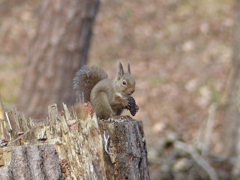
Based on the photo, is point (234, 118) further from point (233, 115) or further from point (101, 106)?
point (101, 106)

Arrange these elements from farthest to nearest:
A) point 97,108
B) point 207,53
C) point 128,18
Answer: point 128,18 → point 207,53 → point 97,108

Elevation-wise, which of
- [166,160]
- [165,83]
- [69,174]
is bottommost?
[69,174]

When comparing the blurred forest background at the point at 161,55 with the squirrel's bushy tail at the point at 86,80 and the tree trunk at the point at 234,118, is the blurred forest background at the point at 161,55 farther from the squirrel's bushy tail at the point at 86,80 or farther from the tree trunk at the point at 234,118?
the squirrel's bushy tail at the point at 86,80

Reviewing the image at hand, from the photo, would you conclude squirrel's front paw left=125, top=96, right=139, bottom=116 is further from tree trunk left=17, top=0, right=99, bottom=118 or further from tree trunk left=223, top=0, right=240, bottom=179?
tree trunk left=223, top=0, right=240, bottom=179

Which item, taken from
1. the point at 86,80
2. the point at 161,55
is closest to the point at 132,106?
the point at 86,80

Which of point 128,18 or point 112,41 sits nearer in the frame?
point 112,41

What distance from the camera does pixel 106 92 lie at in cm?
211

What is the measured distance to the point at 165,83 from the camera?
6.39m

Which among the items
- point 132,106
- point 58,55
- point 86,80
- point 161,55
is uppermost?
point 161,55

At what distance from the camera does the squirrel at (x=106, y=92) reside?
81.3 inches

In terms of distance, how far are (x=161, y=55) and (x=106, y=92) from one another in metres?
5.21

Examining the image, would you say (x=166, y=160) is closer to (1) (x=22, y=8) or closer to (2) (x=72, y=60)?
(2) (x=72, y=60)

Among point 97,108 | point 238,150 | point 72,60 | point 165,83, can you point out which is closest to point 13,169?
point 97,108

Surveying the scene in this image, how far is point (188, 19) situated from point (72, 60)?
4.59 m
